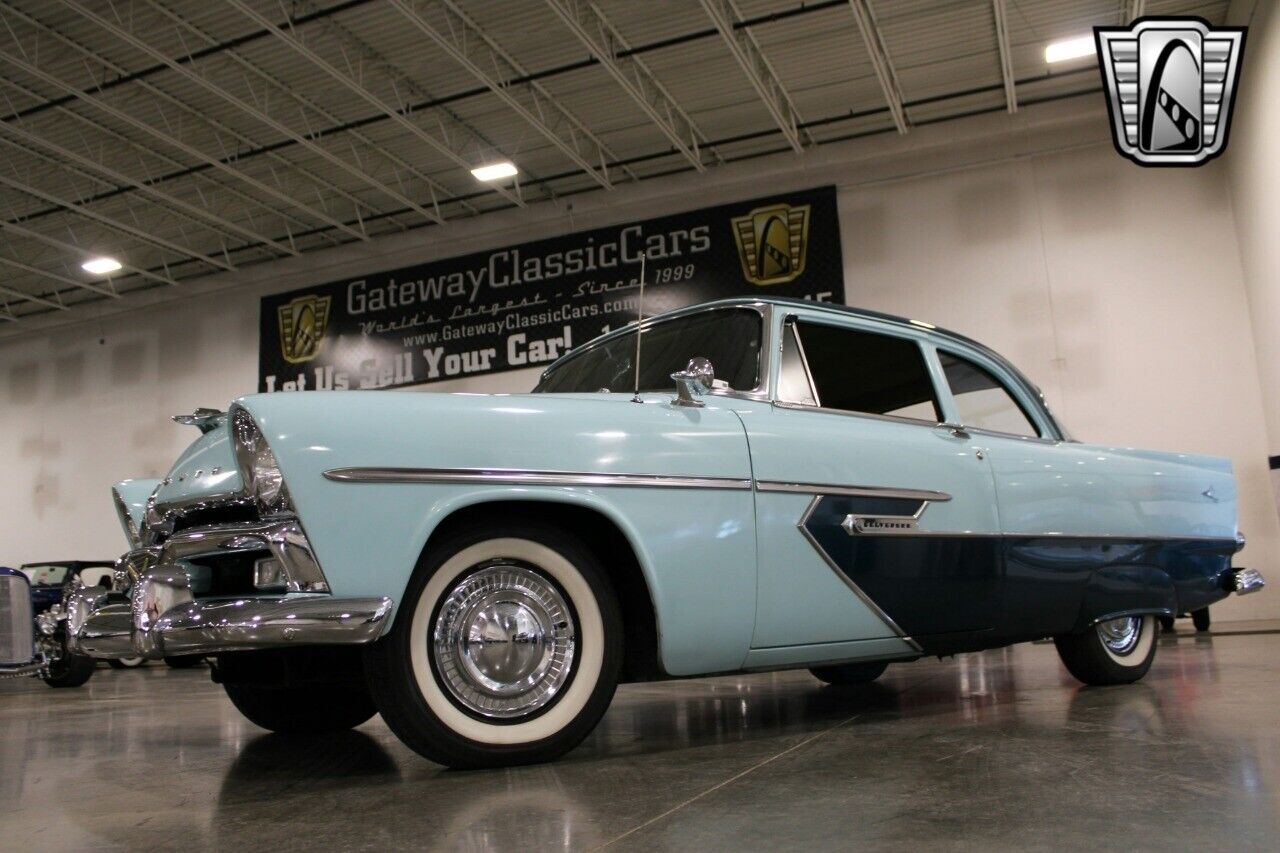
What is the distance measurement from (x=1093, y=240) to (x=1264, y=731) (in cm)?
1118

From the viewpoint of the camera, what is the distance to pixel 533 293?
51.7 feet

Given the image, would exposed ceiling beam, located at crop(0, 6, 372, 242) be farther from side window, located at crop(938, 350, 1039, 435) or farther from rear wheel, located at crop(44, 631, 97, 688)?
side window, located at crop(938, 350, 1039, 435)

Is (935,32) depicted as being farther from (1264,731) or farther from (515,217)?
(1264,731)

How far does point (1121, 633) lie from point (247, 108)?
1199 centimetres

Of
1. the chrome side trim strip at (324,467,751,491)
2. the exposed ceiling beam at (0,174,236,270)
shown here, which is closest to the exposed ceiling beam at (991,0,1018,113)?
the chrome side trim strip at (324,467,751,491)

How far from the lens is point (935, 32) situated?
11.7m

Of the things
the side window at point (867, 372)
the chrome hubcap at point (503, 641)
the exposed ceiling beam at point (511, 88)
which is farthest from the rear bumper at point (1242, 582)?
the exposed ceiling beam at point (511, 88)

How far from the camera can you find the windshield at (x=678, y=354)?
339 centimetres

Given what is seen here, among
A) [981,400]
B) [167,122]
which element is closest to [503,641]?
[981,400]

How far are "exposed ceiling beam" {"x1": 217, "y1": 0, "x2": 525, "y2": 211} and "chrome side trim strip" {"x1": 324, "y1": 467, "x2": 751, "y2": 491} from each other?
1007 cm

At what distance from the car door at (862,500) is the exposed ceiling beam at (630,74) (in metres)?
8.32

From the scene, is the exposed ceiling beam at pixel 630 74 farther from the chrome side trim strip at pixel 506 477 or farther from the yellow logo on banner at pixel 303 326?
the chrome side trim strip at pixel 506 477

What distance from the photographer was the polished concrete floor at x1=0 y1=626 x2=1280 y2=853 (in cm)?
183

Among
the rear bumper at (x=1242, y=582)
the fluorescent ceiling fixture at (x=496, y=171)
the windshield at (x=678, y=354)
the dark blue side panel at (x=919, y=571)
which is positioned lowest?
the rear bumper at (x=1242, y=582)
